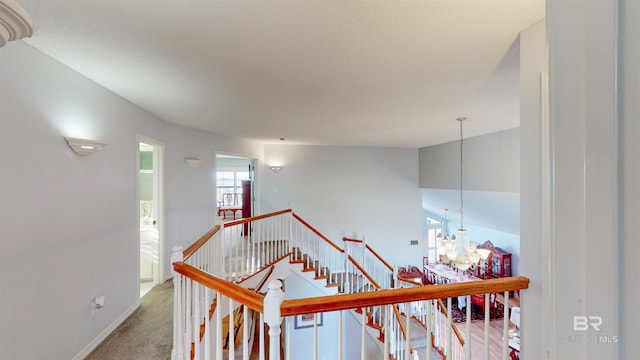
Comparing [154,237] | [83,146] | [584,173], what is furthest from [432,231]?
[584,173]

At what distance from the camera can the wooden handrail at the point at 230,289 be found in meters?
1.30

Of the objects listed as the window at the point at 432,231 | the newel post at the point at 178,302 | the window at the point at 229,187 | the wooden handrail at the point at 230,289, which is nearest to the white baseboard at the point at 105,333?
the newel post at the point at 178,302

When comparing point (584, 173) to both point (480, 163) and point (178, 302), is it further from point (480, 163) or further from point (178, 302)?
point (480, 163)

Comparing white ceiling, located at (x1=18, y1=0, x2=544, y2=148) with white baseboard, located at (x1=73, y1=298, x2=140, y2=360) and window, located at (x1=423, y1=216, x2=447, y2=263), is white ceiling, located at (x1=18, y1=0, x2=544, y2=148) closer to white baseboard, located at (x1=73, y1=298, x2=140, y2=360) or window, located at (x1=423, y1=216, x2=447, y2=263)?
white baseboard, located at (x1=73, y1=298, x2=140, y2=360)

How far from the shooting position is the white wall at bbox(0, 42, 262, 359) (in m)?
1.63

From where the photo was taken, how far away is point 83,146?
2.12 meters

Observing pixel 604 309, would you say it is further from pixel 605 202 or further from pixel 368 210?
pixel 368 210

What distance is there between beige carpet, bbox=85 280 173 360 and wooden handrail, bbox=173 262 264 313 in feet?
3.93

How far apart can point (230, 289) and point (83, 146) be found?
71.2 inches

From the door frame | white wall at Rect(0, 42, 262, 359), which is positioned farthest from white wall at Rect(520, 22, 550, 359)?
the door frame

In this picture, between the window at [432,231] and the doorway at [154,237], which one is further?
the window at [432,231]

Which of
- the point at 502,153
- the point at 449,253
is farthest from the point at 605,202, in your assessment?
the point at 502,153

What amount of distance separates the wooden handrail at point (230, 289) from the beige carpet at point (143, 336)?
120cm

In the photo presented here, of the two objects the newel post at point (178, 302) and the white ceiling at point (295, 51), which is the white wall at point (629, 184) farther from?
the newel post at point (178, 302)
